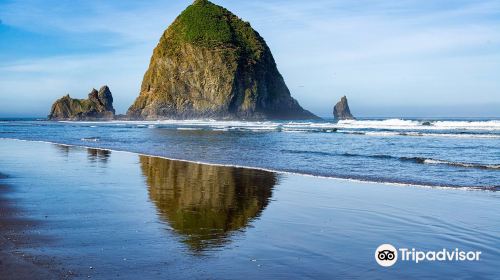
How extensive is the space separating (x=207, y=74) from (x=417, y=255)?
118 metres

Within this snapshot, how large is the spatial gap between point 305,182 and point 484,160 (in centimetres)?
1081

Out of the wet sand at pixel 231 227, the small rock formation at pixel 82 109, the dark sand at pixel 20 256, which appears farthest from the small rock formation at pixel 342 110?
the dark sand at pixel 20 256

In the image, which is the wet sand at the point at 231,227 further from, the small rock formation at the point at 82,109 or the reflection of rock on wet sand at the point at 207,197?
the small rock formation at the point at 82,109

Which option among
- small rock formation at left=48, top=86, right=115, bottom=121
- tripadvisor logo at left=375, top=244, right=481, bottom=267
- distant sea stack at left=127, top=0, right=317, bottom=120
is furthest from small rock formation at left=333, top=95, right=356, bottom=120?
tripadvisor logo at left=375, top=244, right=481, bottom=267

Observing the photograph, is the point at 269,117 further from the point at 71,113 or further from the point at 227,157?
the point at 227,157

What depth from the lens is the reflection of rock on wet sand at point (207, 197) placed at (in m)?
7.55

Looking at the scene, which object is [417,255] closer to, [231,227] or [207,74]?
[231,227]

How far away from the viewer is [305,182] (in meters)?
14.0

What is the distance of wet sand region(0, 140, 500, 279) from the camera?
5715 millimetres

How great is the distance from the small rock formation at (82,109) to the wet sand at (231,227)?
419 feet

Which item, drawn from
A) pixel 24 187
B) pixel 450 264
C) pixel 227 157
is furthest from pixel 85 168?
pixel 450 264

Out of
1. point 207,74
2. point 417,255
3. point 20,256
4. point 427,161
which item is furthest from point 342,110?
point 20,256

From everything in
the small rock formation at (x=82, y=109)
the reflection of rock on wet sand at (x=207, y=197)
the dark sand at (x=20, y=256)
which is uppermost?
the small rock formation at (x=82, y=109)

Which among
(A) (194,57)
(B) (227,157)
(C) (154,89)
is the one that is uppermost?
(A) (194,57)
